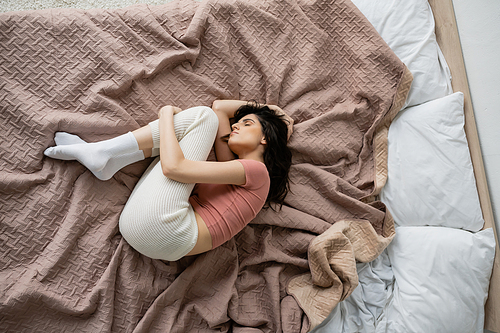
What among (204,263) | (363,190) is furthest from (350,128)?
(204,263)

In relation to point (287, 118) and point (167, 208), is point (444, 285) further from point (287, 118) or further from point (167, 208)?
point (167, 208)

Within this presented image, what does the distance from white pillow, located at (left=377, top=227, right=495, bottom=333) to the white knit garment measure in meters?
0.88

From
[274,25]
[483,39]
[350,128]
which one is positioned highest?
[483,39]

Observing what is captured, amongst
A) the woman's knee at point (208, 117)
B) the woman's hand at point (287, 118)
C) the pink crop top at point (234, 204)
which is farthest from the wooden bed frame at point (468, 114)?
the woman's knee at point (208, 117)

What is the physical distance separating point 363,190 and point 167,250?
891mm

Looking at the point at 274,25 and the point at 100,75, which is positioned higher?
the point at 274,25

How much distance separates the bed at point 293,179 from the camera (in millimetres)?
1123

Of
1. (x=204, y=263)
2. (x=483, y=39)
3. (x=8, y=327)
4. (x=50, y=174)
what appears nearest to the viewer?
(x=8, y=327)

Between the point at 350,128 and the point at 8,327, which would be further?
the point at 350,128

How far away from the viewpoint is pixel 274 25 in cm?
146

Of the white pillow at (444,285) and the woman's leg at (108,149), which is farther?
the white pillow at (444,285)

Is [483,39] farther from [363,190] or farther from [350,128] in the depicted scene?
[363,190]

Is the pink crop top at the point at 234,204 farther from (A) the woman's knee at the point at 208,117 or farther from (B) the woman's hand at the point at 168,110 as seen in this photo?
(B) the woman's hand at the point at 168,110

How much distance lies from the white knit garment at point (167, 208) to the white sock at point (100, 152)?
9cm
